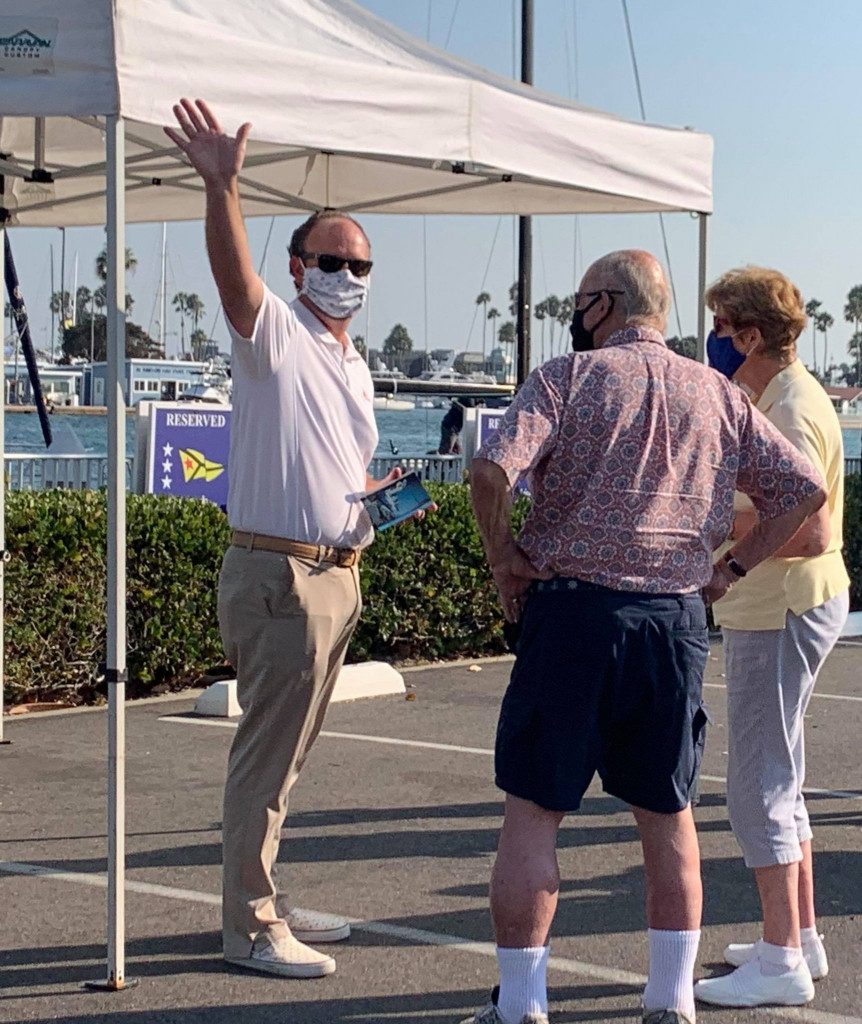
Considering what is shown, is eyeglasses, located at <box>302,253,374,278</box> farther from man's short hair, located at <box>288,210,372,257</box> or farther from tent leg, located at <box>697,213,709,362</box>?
tent leg, located at <box>697,213,709,362</box>

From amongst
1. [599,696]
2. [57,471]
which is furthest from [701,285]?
[57,471]

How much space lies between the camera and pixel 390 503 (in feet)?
14.3

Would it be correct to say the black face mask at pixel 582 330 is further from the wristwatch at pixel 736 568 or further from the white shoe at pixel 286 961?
the white shoe at pixel 286 961

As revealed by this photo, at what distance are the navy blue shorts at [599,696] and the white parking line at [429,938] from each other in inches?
35.3

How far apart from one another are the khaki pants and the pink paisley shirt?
2.68 ft

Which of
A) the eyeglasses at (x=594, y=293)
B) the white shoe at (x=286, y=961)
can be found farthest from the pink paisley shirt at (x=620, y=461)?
the white shoe at (x=286, y=961)

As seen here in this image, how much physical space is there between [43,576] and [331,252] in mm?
4438

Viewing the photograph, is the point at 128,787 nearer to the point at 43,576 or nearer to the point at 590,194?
the point at 43,576

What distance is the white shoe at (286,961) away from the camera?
432 cm

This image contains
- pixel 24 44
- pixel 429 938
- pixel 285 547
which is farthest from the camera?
pixel 429 938

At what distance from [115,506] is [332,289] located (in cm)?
86

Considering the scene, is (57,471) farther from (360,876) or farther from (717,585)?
(717,585)

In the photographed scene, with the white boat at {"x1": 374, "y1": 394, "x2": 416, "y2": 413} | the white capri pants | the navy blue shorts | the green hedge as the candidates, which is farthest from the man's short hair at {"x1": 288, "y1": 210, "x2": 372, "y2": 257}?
the white boat at {"x1": 374, "y1": 394, "x2": 416, "y2": 413}

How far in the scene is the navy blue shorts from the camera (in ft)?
11.7
